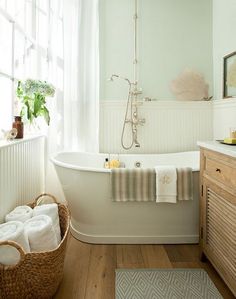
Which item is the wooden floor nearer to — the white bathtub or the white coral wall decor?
the white bathtub

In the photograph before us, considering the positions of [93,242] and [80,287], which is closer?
[80,287]

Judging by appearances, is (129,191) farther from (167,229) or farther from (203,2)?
(203,2)

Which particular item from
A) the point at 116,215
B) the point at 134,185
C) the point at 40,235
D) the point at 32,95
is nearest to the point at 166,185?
the point at 134,185

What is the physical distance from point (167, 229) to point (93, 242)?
0.68m

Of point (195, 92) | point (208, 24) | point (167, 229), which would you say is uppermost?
point (208, 24)

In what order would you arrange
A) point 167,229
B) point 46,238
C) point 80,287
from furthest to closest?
point 167,229
point 80,287
point 46,238

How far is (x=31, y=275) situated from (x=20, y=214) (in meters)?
0.46

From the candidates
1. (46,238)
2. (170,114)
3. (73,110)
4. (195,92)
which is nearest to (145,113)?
(170,114)

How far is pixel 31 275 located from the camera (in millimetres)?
1466

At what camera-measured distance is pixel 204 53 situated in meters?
3.41

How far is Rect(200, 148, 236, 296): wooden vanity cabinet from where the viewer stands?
5.14ft

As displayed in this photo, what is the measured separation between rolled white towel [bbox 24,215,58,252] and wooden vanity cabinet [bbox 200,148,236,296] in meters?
1.04

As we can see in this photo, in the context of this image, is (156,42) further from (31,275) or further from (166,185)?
(31,275)

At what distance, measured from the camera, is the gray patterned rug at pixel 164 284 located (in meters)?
1.71
